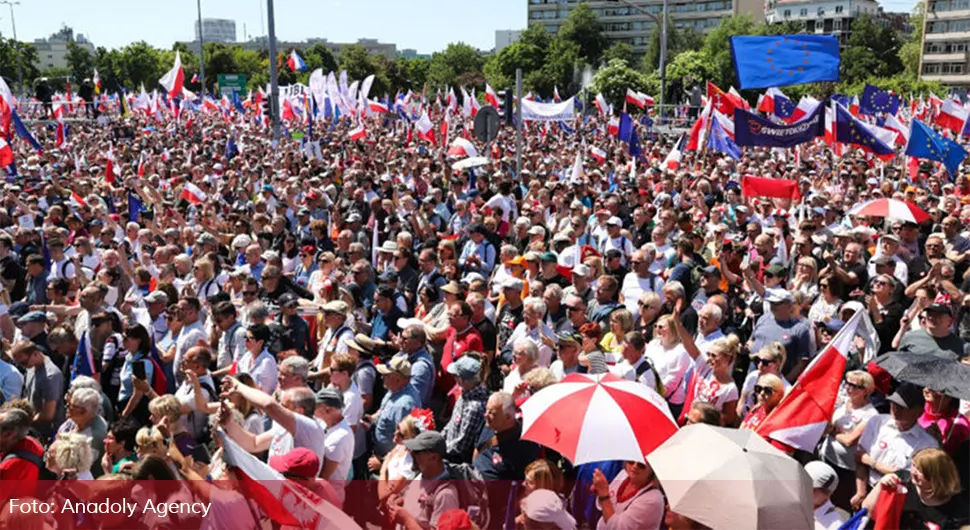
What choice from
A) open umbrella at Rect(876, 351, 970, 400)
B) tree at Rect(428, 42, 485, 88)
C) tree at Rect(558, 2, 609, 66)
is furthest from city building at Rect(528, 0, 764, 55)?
open umbrella at Rect(876, 351, 970, 400)

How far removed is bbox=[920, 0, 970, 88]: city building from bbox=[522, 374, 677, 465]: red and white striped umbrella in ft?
320

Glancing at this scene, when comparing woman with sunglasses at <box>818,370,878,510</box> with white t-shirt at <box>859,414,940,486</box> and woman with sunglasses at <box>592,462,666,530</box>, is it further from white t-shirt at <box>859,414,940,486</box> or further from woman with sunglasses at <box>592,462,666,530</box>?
woman with sunglasses at <box>592,462,666,530</box>

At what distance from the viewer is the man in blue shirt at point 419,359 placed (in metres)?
5.76

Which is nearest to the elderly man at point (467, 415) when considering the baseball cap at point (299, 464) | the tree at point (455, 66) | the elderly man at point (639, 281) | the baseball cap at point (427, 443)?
the baseball cap at point (427, 443)

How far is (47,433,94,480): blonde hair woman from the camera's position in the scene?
434cm

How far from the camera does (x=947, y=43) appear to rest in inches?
3551

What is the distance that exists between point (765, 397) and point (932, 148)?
10.00 meters

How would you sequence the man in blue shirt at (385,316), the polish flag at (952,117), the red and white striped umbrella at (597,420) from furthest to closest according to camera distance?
the polish flag at (952,117) → the man in blue shirt at (385,316) → the red and white striped umbrella at (597,420)

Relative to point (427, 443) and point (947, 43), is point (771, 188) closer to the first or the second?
A: point (427, 443)

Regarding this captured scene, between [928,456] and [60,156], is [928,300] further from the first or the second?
[60,156]

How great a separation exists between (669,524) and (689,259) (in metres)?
4.93

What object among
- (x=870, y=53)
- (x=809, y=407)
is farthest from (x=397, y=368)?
(x=870, y=53)

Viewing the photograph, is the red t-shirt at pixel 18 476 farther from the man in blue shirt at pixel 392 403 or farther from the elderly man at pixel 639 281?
the elderly man at pixel 639 281

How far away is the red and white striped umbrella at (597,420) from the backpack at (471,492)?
0.35 metres
